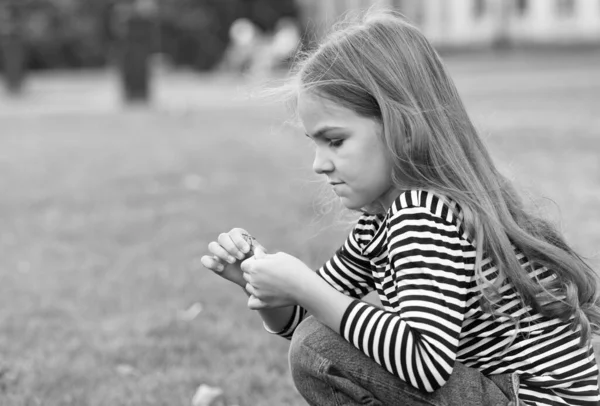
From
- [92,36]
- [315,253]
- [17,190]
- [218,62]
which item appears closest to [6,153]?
[17,190]

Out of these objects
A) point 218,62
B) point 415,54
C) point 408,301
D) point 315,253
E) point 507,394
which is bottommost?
point 218,62

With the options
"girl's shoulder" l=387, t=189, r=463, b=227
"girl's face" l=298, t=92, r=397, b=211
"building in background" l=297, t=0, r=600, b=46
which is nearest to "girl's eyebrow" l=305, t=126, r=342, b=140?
"girl's face" l=298, t=92, r=397, b=211

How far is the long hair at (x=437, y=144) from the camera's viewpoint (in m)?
1.89

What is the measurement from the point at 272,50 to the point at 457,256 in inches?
740

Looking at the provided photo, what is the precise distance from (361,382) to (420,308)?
27 cm

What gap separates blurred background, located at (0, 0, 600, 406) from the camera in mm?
2947

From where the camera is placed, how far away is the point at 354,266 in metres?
2.23

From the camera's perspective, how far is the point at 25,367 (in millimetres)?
3031

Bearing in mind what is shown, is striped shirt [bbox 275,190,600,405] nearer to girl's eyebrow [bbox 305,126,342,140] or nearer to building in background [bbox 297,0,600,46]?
girl's eyebrow [bbox 305,126,342,140]

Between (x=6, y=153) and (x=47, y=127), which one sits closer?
(x=6, y=153)

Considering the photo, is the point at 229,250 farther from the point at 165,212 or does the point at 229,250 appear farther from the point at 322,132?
the point at 165,212

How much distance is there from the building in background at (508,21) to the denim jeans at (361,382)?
98.7 ft

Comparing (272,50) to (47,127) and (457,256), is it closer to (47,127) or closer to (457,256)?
(47,127)

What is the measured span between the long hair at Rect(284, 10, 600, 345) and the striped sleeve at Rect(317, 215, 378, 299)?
0.82 feet
